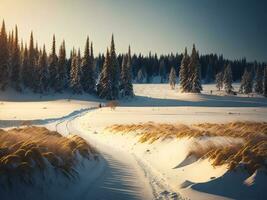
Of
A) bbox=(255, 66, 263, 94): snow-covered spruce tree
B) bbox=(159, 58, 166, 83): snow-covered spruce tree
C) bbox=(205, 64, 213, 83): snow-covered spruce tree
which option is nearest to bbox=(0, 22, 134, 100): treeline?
bbox=(255, 66, 263, 94): snow-covered spruce tree

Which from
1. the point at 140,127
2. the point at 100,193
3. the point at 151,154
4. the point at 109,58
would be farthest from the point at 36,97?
the point at 100,193

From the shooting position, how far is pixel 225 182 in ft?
36.0

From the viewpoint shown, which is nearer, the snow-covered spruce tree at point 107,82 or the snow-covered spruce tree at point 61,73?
the snow-covered spruce tree at point 107,82

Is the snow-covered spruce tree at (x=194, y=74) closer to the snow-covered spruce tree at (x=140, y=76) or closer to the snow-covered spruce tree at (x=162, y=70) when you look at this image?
the snow-covered spruce tree at (x=140, y=76)

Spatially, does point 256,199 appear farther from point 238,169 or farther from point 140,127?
point 140,127

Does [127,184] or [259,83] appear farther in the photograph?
[259,83]

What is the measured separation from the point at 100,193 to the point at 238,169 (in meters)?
5.26

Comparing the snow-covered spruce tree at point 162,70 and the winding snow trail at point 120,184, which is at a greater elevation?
the snow-covered spruce tree at point 162,70

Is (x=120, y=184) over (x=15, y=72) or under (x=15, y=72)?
under

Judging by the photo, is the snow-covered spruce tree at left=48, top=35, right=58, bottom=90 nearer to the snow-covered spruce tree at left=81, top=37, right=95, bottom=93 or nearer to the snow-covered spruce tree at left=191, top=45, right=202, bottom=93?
the snow-covered spruce tree at left=81, top=37, right=95, bottom=93

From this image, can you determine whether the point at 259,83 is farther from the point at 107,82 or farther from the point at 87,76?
the point at 87,76

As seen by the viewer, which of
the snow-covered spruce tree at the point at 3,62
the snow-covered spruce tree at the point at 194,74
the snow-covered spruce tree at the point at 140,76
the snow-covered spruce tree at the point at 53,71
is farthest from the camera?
the snow-covered spruce tree at the point at 140,76

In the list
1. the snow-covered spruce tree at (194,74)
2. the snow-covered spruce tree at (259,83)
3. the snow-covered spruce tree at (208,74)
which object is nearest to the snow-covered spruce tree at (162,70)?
the snow-covered spruce tree at (208,74)

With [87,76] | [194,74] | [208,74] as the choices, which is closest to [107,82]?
[87,76]
